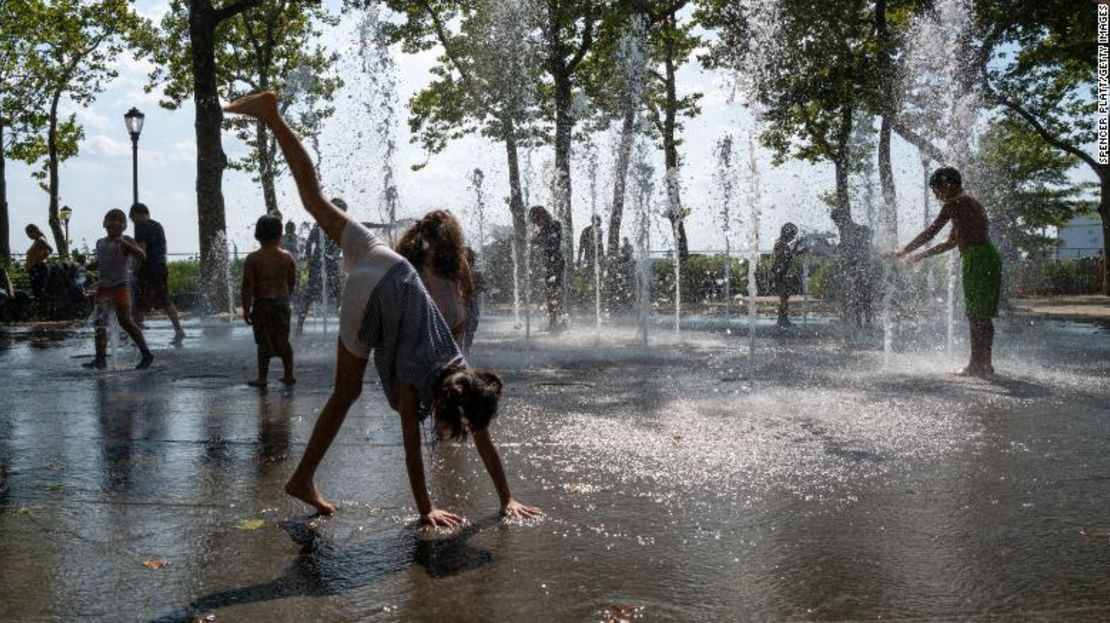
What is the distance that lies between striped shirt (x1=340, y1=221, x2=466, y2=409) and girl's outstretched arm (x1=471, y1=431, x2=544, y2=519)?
0.33 m

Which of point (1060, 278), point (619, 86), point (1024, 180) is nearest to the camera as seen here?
point (619, 86)

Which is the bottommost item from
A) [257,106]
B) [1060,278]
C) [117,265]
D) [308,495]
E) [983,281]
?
[308,495]

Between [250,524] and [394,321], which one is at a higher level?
[394,321]

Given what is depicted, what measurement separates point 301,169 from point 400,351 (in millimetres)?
854

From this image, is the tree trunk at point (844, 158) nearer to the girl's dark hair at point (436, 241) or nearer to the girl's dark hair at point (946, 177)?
the girl's dark hair at point (946, 177)

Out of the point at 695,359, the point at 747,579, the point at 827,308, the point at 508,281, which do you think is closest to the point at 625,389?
the point at 695,359

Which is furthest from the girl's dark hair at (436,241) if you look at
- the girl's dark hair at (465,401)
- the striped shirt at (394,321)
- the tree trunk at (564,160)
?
the tree trunk at (564,160)

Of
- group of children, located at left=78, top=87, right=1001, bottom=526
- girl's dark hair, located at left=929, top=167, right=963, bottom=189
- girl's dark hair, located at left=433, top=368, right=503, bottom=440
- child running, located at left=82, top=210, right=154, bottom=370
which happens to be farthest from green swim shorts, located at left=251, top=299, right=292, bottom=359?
girl's dark hair, located at left=929, top=167, right=963, bottom=189

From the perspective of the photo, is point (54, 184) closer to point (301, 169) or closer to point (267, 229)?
point (267, 229)

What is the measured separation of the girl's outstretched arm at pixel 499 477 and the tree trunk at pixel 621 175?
70.8 feet

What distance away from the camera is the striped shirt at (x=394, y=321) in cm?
374

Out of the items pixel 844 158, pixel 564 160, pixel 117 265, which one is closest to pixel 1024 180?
pixel 844 158

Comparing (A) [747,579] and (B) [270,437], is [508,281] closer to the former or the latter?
(B) [270,437]

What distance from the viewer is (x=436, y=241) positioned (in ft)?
15.2
